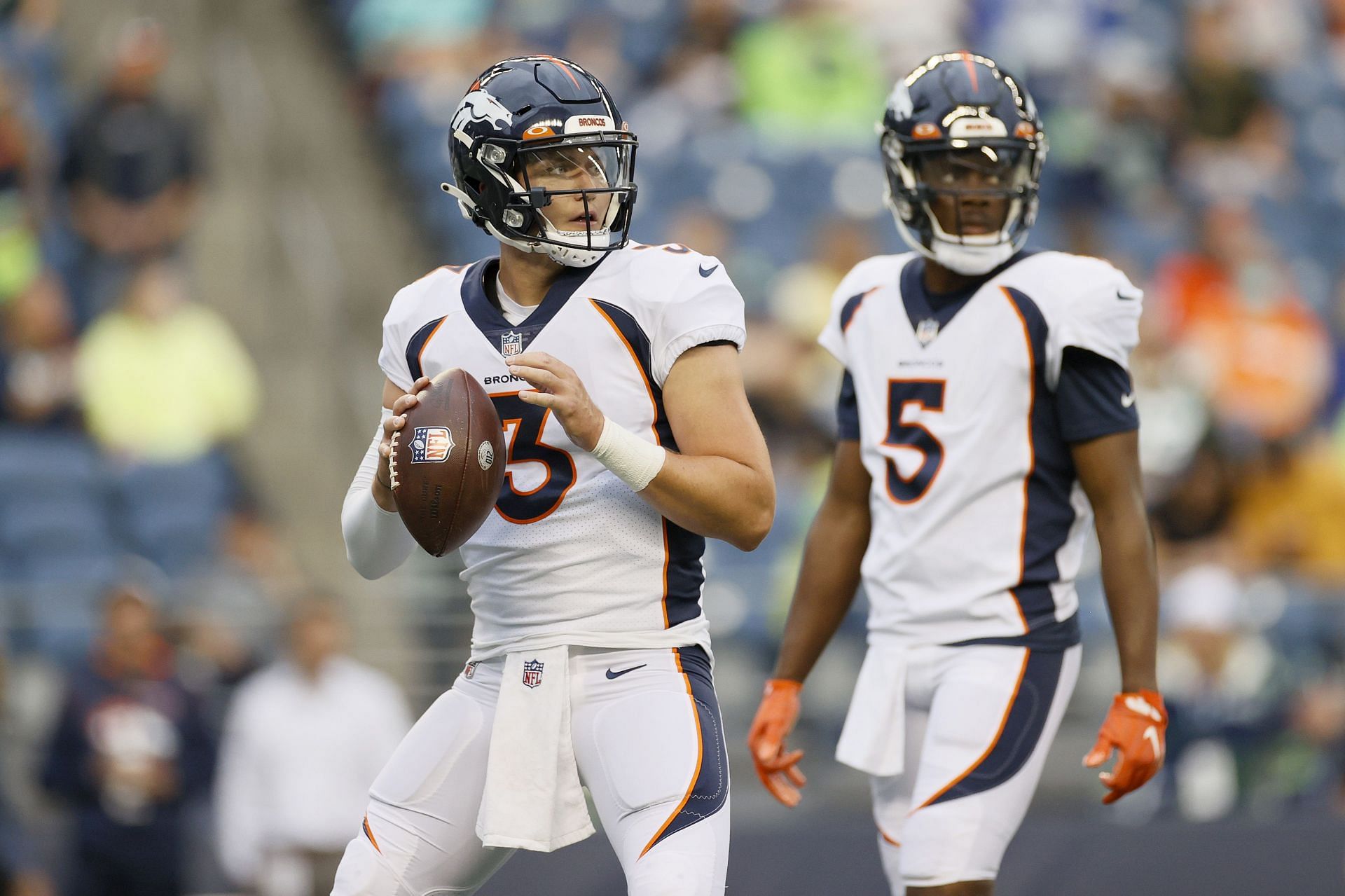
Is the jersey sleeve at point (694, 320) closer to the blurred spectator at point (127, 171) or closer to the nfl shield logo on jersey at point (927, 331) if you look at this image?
the nfl shield logo on jersey at point (927, 331)

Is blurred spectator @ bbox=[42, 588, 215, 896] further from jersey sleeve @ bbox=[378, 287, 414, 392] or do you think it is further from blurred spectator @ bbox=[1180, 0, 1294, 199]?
blurred spectator @ bbox=[1180, 0, 1294, 199]

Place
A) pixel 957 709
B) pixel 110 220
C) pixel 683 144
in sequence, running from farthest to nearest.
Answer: pixel 683 144 → pixel 110 220 → pixel 957 709

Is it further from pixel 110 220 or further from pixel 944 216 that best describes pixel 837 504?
pixel 110 220

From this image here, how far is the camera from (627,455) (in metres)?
3.22

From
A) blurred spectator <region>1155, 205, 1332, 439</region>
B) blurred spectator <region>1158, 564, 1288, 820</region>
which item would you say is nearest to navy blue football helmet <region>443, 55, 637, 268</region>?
blurred spectator <region>1158, 564, 1288, 820</region>

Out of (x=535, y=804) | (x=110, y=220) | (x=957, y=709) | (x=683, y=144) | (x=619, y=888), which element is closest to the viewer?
(x=535, y=804)

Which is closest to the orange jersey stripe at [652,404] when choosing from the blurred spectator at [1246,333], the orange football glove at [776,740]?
Result: the orange football glove at [776,740]

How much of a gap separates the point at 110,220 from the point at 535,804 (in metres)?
6.65

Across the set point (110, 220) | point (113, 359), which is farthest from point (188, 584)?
point (110, 220)

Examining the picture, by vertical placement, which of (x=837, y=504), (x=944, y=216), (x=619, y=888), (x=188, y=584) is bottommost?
(x=619, y=888)

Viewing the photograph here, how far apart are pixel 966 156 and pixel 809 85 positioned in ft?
23.3

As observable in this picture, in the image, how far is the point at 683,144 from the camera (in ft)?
34.8

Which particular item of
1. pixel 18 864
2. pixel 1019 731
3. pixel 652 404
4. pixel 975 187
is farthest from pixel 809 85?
pixel 652 404

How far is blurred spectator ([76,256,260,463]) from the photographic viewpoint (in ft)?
28.1
